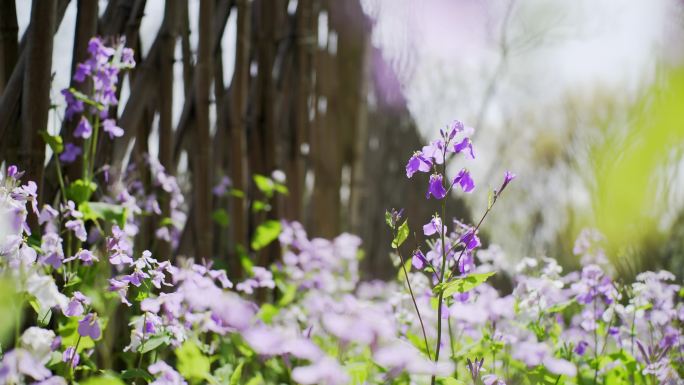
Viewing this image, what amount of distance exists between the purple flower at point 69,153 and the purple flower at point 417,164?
977 mm

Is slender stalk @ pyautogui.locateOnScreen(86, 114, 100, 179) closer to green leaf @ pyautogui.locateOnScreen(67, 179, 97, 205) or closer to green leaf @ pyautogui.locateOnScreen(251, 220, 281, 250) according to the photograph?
green leaf @ pyautogui.locateOnScreen(67, 179, 97, 205)

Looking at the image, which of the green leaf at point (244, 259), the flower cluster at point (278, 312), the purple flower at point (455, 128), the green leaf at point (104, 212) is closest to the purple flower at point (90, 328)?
the flower cluster at point (278, 312)

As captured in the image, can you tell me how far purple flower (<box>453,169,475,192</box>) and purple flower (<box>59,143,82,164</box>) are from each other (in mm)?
1055

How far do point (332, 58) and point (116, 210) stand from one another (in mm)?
2333

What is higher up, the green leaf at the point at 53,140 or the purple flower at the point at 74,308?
the green leaf at the point at 53,140

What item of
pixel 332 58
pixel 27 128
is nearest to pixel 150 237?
pixel 27 128

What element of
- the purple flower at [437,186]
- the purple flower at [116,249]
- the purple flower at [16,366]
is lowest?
the purple flower at [16,366]

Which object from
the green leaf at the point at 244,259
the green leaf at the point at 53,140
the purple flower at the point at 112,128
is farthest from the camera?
the green leaf at the point at 244,259

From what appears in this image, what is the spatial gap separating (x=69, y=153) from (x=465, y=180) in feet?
3.57

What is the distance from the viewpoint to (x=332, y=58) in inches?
146

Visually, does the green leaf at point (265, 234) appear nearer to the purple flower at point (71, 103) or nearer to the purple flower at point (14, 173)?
the purple flower at point (71, 103)

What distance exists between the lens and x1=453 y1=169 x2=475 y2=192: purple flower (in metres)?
1.20

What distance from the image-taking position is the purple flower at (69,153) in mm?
1712

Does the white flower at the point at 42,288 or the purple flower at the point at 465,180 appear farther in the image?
the purple flower at the point at 465,180
